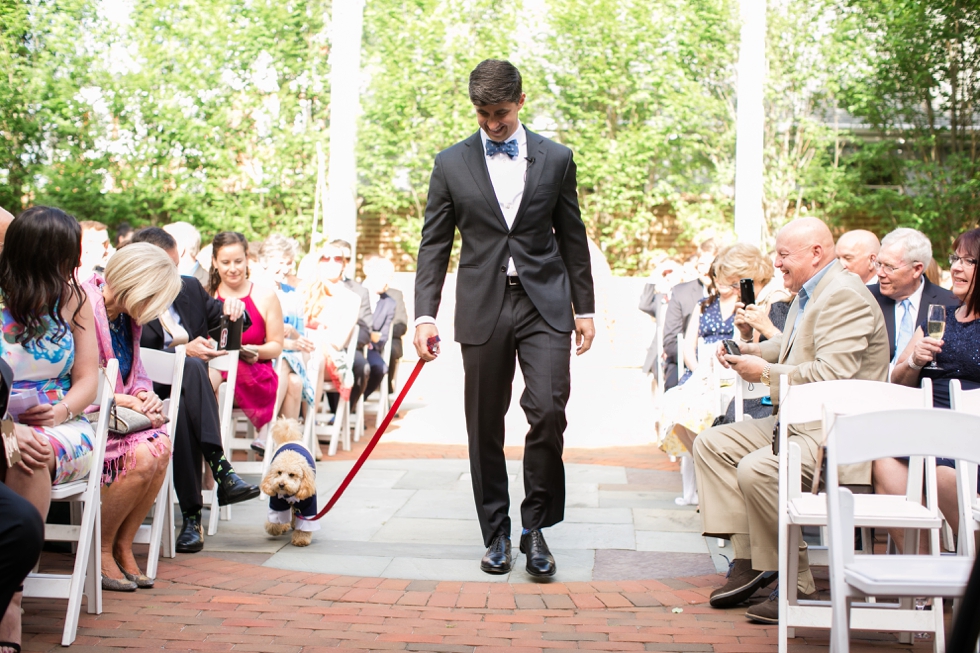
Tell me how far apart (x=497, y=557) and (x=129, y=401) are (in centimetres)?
177

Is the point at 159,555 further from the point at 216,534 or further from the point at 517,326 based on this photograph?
the point at 517,326

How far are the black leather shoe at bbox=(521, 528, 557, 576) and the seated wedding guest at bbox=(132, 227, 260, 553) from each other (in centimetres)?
147

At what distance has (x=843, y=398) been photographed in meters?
3.75

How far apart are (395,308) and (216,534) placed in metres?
5.61

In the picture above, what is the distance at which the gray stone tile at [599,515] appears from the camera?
5.86 m

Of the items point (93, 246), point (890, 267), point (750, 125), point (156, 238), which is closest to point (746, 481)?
point (890, 267)

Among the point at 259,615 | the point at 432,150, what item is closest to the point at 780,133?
the point at 432,150

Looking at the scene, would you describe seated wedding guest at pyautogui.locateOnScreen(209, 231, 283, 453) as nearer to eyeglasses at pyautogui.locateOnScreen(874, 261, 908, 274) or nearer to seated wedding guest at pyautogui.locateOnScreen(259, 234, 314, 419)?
seated wedding guest at pyautogui.locateOnScreen(259, 234, 314, 419)

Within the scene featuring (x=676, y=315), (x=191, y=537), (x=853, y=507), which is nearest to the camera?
(x=853, y=507)

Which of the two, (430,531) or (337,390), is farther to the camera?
(337,390)

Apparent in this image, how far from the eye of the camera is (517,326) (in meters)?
4.58

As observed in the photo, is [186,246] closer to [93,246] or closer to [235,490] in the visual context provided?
[93,246]

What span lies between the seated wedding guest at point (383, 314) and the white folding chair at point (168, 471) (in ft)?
16.9

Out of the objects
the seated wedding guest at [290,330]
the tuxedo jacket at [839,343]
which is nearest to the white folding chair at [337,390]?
the seated wedding guest at [290,330]
